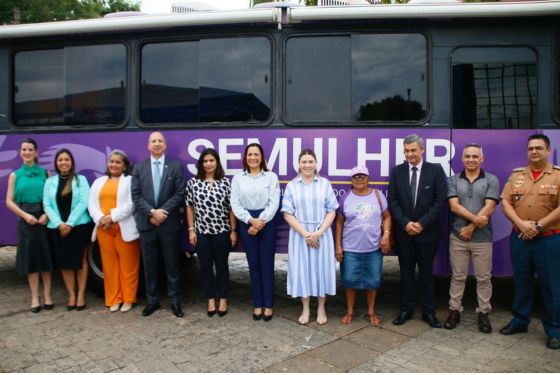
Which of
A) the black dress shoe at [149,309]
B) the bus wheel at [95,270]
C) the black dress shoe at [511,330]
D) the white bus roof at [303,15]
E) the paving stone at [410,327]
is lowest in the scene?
the paving stone at [410,327]

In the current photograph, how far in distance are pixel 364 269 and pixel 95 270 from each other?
3.21 meters

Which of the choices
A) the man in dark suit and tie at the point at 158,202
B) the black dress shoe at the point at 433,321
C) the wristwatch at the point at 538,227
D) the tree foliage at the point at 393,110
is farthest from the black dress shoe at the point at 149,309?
the wristwatch at the point at 538,227

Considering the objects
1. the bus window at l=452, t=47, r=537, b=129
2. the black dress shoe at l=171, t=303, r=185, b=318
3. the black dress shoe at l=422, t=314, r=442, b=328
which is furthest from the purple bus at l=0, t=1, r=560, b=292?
the black dress shoe at l=171, t=303, r=185, b=318

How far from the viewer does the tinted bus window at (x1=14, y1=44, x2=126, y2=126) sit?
534 cm

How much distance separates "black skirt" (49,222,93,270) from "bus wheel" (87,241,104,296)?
54 centimetres

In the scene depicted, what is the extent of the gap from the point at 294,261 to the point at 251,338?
0.85 m

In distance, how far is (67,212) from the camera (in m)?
5.07

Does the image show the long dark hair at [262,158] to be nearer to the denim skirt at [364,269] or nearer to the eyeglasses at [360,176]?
the eyeglasses at [360,176]

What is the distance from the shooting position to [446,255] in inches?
194

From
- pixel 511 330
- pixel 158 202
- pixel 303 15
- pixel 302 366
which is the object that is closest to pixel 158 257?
pixel 158 202

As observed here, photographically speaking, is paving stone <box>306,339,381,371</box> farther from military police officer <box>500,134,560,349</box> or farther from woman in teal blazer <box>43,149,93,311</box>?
woman in teal blazer <box>43,149,93,311</box>

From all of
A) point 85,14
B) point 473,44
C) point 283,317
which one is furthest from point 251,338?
point 85,14

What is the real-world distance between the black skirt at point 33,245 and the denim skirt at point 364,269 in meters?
3.19

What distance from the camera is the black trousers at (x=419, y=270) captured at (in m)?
4.58
